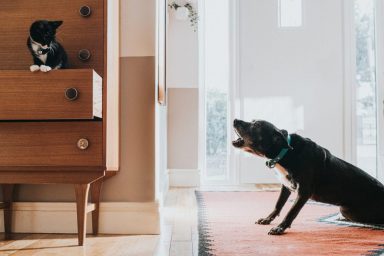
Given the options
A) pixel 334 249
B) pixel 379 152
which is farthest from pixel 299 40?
pixel 334 249

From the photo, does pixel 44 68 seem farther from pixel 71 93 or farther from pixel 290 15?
pixel 290 15

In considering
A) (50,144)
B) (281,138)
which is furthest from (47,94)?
(281,138)

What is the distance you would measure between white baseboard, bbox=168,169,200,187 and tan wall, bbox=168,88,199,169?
4cm

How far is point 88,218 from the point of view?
177 cm

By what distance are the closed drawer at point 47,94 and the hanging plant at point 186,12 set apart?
254cm

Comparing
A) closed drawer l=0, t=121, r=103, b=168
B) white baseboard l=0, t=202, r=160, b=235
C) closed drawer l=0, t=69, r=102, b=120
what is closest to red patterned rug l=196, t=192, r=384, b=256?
white baseboard l=0, t=202, r=160, b=235

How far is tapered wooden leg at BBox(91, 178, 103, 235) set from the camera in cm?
172

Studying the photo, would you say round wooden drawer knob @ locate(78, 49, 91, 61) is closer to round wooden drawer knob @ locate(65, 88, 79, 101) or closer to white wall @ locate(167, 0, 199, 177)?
round wooden drawer knob @ locate(65, 88, 79, 101)

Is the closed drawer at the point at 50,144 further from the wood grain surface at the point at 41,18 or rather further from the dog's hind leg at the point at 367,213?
the dog's hind leg at the point at 367,213

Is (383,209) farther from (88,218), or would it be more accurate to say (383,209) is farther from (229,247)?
(88,218)

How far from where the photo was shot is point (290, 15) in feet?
13.1

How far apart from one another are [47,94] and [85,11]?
1.26 ft

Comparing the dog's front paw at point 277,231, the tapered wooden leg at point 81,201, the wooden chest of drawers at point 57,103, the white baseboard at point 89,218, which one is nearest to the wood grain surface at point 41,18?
the wooden chest of drawers at point 57,103

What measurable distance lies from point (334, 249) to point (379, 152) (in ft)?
9.10
